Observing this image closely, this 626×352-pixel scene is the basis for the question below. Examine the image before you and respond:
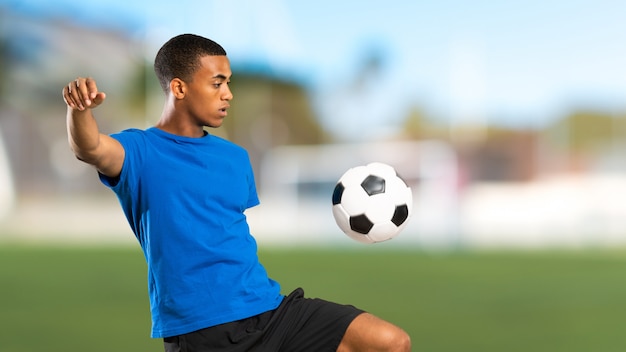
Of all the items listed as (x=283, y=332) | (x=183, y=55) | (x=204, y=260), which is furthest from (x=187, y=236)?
(x=183, y=55)

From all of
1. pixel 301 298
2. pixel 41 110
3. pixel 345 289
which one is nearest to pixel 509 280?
pixel 345 289

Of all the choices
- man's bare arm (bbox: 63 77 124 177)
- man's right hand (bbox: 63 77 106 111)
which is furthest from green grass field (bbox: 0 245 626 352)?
man's right hand (bbox: 63 77 106 111)

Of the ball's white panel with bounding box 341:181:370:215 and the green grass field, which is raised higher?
the ball's white panel with bounding box 341:181:370:215

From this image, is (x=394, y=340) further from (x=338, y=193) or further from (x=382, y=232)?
(x=338, y=193)

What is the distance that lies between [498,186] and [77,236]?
11750 mm

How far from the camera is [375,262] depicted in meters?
13.9

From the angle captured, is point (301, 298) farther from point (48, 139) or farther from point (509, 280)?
point (48, 139)

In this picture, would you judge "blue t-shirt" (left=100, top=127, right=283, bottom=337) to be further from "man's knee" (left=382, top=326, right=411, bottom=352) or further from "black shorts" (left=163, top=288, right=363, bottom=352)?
"man's knee" (left=382, top=326, right=411, bottom=352)

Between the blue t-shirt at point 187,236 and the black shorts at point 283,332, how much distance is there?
0.04m

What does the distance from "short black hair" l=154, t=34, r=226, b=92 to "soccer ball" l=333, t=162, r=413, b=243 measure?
0.95 metres

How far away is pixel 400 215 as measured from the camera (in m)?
3.88

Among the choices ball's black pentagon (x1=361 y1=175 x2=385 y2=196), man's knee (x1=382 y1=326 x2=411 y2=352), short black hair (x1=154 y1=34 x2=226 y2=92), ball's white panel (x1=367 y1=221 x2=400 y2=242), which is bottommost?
man's knee (x1=382 y1=326 x2=411 y2=352)

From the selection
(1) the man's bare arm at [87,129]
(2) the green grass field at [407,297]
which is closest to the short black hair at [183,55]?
(1) the man's bare arm at [87,129]

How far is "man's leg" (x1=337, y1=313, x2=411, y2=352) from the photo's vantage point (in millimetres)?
2998
